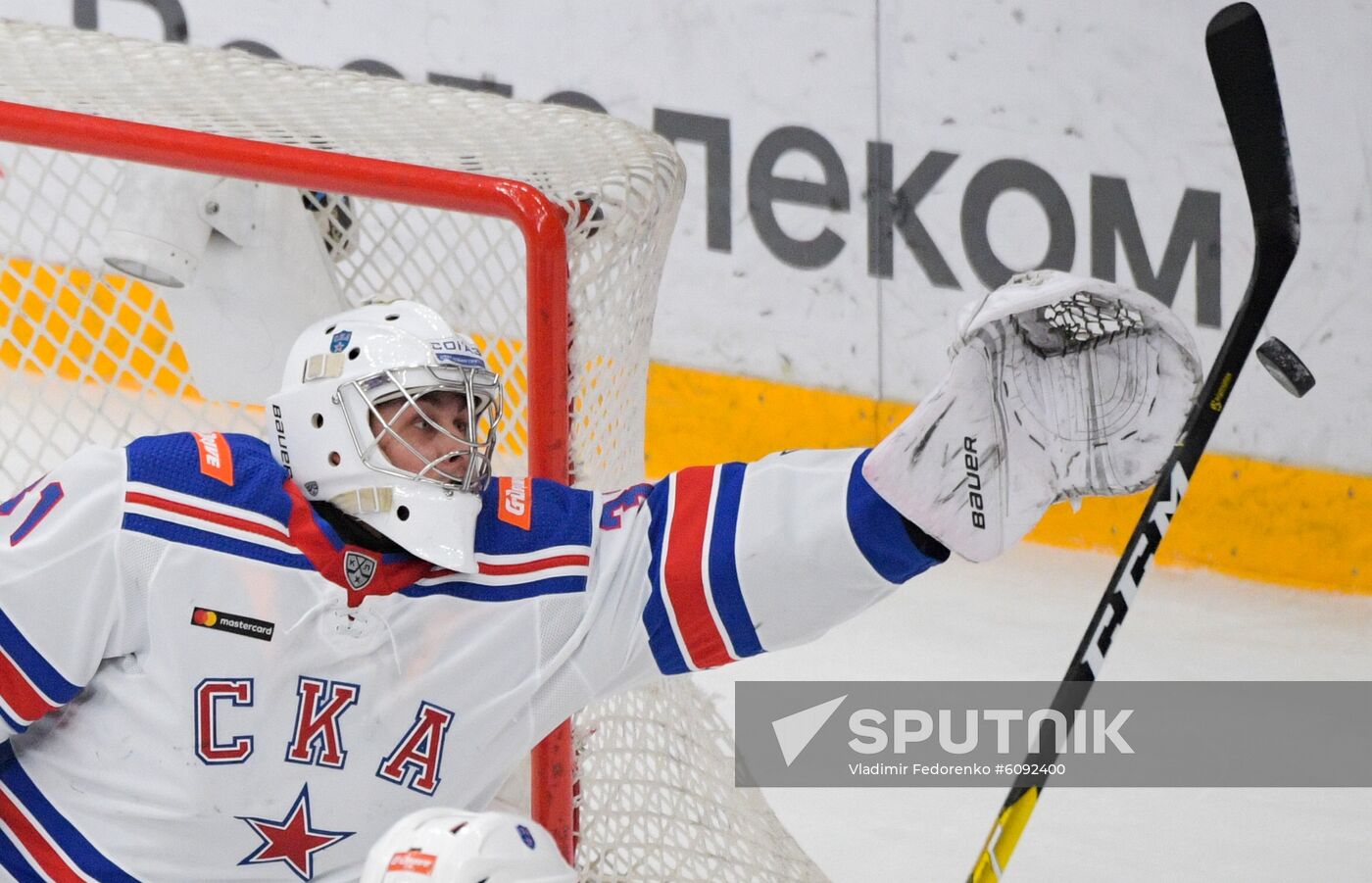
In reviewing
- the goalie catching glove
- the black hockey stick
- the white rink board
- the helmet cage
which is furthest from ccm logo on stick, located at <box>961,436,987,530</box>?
the white rink board

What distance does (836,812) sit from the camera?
10.3 feet

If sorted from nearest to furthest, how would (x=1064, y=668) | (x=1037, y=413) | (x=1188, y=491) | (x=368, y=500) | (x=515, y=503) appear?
(x=1037, y=413), (x=368, y=500), (x=515, y=503), (x=1064, y=668), (x=1188, y=491)

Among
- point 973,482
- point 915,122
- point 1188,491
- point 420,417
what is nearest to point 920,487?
point 973,482

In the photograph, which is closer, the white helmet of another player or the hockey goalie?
the white helmet of another player

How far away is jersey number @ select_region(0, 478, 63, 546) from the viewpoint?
5.94ft

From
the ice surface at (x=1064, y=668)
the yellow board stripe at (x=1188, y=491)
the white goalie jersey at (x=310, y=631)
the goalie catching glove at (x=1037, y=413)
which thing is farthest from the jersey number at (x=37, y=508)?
the yellow board stripe at (x=1188, y=491)

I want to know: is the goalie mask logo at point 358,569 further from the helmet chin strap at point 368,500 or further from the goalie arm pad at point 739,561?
the goalie arm pad at point 739,561

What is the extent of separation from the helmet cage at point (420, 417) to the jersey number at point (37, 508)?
0.93 ft

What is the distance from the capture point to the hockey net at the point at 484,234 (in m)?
2.22

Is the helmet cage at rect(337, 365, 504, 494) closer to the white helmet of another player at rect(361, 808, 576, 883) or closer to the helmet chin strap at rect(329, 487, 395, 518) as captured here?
the helmet chin strap at rect(329, 487, 395, 518)

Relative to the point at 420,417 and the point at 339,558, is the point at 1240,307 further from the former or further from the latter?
the point at 339,558

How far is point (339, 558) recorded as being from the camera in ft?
6.30

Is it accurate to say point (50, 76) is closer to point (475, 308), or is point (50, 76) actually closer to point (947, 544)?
point (475, 308)

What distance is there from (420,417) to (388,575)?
0.54 feet
